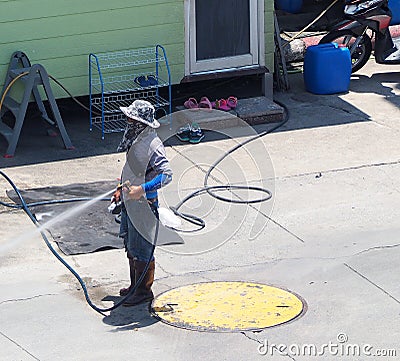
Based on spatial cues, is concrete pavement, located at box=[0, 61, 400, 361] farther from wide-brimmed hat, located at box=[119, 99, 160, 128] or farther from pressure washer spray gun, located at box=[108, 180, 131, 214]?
wide-brimmed hat, located at box=[119, 99, 160, 128]

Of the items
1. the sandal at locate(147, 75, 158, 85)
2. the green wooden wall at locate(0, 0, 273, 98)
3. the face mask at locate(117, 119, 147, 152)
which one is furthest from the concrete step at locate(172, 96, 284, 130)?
the face mask at locate(117, 119, 147, 152)

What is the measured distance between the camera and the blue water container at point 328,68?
12711mm

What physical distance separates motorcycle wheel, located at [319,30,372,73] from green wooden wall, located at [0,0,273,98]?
7.97 feet

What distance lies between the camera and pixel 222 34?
477 inches

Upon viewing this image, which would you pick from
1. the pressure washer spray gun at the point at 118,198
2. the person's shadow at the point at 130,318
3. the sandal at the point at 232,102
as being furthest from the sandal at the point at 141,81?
the person's shadow at the point at 130,318

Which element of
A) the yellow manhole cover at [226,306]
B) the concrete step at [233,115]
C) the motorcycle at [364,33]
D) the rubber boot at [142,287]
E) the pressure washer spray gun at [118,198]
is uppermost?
the motorcycle at [364,33]

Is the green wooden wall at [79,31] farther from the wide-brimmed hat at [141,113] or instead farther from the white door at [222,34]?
the wide-brimmed hat at [141,113]

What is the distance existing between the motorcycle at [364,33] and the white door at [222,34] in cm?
145

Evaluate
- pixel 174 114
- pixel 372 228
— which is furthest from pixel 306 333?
pixel 174 114

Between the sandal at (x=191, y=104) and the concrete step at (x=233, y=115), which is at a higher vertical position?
the sandal at (x=191, y=104)

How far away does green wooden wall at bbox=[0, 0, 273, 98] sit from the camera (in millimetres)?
11141

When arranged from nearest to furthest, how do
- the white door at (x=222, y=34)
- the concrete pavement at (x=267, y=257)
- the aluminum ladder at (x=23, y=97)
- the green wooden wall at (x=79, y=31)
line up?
the concrete pavement at (x=267, y=257) < the aluminum ladder at (x=23, y=97) < the green wooden wall at (x=79, y=31) < the white door at (x=222, y=34)

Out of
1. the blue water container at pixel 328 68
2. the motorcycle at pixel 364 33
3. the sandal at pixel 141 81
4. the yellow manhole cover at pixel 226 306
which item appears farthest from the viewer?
the motorcycle at pixel 364 33

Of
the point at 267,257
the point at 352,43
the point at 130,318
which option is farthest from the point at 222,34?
the point at 130,318
